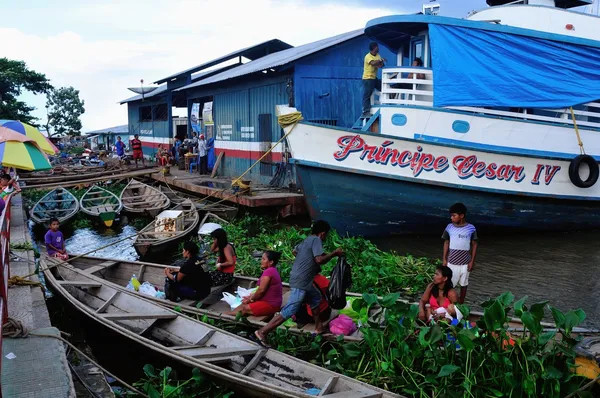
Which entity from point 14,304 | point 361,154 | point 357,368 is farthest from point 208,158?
point 357,368

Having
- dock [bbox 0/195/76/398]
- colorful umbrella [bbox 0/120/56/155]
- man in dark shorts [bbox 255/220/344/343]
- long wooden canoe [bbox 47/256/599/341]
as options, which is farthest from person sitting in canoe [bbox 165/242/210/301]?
colorful umbrella [bbox 0/120/56/155]

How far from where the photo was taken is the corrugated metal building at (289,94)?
14.7 meters

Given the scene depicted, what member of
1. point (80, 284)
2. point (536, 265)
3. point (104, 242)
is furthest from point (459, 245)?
point (104, 242)

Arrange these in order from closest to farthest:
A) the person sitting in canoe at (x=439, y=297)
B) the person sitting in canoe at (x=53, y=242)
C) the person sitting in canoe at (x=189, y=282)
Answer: the person sitting in canoe at (x=439, y=297), the person sitting in canoe at (x=189, y=282), the person sitting in canoe at (x=53, y=242)

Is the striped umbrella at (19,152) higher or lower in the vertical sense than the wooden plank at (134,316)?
higher

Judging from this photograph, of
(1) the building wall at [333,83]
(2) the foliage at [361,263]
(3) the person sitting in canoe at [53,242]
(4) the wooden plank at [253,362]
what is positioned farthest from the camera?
(1) the building wall at [333,83]

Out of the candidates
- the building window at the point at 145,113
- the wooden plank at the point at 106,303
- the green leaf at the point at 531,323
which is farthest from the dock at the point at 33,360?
the building window at the point at 145,113

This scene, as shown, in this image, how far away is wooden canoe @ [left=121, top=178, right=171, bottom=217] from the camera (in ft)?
50.7

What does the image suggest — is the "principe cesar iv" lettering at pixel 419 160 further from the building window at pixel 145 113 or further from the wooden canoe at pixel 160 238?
the building window at pixel 145 113

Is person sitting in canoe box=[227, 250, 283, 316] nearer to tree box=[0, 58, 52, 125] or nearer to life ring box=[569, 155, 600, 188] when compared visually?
life ring box=[569, 155, 600, 188]

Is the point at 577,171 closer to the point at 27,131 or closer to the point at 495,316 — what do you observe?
the point at 495,316

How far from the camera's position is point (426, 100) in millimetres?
11430

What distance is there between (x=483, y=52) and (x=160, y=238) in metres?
7.67

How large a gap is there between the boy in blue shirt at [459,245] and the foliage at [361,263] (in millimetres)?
1623
